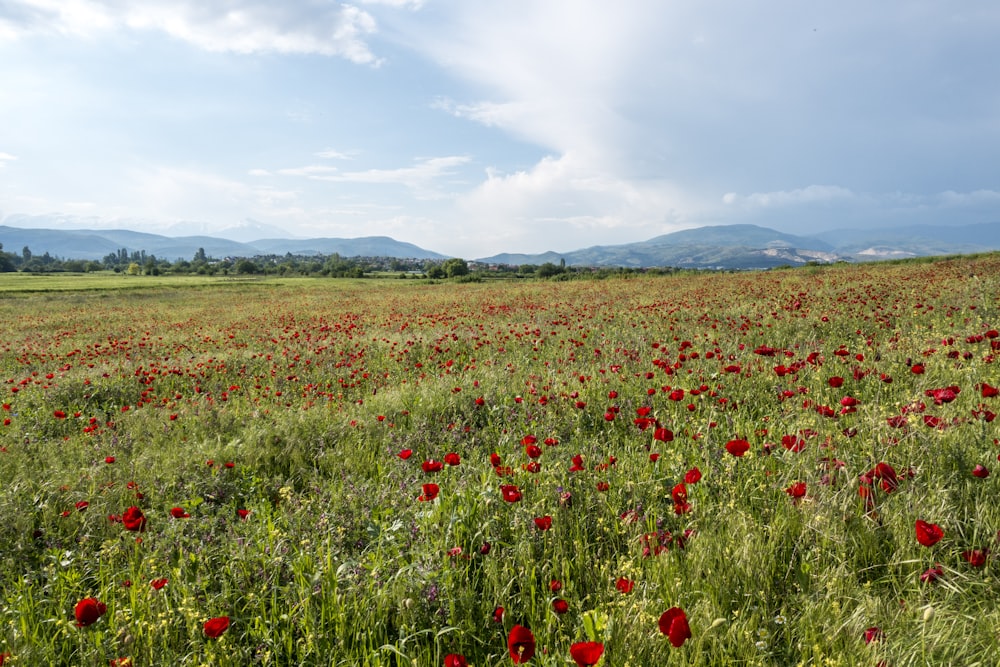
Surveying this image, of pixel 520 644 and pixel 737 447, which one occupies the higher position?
pixel 737 447

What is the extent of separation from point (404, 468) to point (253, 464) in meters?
1.60

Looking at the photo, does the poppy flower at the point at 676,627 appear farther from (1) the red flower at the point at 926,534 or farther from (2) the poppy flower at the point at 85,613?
(2) the poppy flower at the point at 85,613

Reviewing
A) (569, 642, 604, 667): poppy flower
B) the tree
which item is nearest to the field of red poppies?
(569, 642, 604, 667): poppy flower

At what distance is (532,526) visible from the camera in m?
2.87

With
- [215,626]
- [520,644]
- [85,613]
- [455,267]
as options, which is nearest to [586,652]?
[520,644]

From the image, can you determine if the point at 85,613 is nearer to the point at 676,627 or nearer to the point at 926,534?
the point at 676,627

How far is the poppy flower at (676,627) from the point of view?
149 centimetres

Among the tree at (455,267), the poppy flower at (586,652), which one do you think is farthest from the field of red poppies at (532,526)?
the tree at (455,267)

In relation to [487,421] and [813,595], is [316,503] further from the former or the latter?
[813,595]

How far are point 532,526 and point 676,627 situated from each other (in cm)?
143

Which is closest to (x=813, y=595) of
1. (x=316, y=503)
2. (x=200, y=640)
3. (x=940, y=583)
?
(x=940, y=583)

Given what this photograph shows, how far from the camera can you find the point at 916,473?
106 inches

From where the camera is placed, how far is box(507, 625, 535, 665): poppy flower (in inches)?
59.2

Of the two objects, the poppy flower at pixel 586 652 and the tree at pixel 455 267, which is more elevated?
the tree at pixel 455 267
